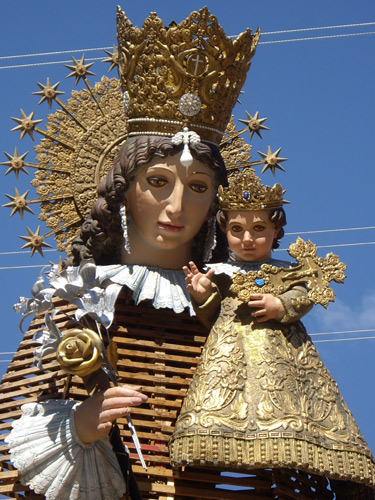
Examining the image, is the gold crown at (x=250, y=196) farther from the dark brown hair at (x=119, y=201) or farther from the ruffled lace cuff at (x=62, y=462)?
the ruffled lace cuff at (x=62, y=462)

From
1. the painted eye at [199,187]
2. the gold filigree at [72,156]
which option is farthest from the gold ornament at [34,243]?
the painted eye at [199,187]

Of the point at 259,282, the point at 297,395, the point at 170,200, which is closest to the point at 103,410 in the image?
the point at 297,395

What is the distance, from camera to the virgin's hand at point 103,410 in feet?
27.6

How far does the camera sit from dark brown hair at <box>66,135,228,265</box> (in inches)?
391

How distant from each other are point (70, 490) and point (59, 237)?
281cm

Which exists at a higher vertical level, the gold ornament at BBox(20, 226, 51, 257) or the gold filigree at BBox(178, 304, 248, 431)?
the gold ornament at BBox(20, 226, 51, 257)

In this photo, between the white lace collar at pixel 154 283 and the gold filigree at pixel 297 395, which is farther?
the white lace collar at pixel 154 283

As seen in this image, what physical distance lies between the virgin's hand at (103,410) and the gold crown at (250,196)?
1.60 meters

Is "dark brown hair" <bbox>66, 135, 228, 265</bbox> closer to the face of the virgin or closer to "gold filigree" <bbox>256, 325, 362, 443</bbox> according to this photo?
the face of the virgin

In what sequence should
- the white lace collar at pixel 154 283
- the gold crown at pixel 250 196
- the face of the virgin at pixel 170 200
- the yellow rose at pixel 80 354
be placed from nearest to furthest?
the yellow rose at pixel 80 354
the gold crown at pixel 250 196
the white lace collar at pixel 154 283
the face of the virgin at pixel 170 200

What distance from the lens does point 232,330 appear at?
9055 millimetres

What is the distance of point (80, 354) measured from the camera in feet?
28.0

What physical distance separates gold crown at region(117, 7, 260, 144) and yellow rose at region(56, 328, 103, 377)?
2136 millimetres

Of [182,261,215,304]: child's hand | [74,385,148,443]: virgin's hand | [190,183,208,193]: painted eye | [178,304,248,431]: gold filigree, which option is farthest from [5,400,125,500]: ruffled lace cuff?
[190,183,208,193]: painted eye
